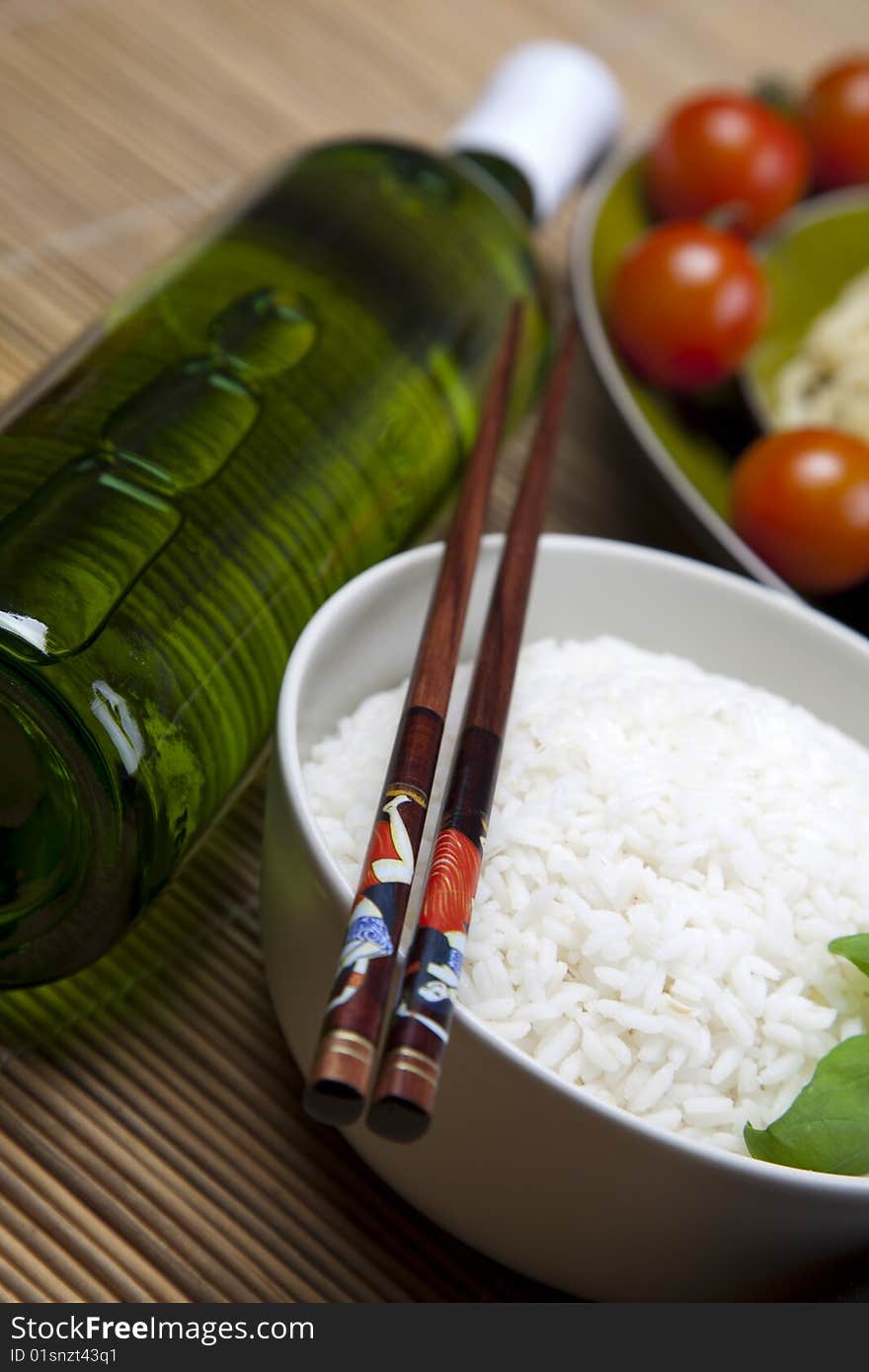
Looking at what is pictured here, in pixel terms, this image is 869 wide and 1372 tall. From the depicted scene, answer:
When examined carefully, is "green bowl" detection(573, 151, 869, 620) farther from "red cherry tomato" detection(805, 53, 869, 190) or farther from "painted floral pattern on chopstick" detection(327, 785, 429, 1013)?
"painted floral pattern on chopstick" detection(327, 785, 429, 1013)

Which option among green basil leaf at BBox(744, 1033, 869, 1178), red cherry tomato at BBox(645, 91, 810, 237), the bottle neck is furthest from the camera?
red cherry tomato at BBox(645, 91, 810, 237)

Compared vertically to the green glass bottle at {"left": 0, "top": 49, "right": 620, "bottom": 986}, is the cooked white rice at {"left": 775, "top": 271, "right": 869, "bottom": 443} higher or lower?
higher

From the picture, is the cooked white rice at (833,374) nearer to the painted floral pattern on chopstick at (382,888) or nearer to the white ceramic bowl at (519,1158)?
the white ceramic bowl at (519,1158)

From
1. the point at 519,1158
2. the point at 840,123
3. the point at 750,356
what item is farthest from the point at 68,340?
the point at 840,123

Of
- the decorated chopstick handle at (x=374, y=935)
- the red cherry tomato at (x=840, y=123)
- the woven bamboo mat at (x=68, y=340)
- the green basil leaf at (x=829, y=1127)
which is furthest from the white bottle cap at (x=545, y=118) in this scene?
the green basil leaf at (x=829, y=1127)

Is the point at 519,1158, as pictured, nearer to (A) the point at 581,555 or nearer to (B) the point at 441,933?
(B) the point at 441,933

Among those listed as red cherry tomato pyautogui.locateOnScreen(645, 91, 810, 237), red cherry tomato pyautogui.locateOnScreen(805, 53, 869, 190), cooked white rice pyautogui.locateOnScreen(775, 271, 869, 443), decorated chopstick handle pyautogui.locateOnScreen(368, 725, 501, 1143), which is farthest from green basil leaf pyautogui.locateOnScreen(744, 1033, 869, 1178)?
red cherry tomato pyautogui.locateOnScreen(805, 53, 869, 190)

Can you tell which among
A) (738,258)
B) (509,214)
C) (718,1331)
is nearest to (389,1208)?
(718,1331)
